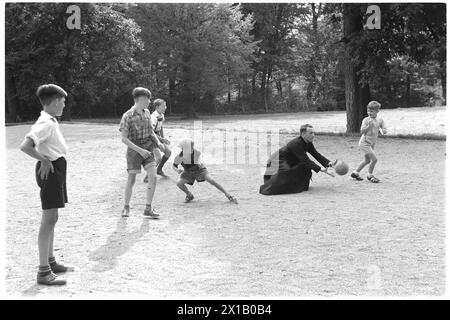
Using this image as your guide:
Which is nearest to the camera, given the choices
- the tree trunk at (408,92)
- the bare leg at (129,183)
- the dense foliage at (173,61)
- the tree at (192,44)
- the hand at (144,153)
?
the hand at (144,153)

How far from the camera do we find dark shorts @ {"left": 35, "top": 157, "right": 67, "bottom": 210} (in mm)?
4160

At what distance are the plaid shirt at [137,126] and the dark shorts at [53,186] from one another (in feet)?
7.97

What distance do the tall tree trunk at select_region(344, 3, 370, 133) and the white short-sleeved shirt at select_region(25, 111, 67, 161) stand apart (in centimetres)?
1555

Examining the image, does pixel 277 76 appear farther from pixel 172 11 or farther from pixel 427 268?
pixel 427 268

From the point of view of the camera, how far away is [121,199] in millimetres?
8070

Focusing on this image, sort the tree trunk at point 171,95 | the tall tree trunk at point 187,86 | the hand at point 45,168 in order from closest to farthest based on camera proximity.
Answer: the hand at point 45,168, the tall tree trunk at point 187,86, the tree trunk at point 171,95

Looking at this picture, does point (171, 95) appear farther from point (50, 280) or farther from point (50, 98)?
point (50, 280)

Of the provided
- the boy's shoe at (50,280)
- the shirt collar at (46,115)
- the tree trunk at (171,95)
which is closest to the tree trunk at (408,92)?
the tree trunk at (171,95)

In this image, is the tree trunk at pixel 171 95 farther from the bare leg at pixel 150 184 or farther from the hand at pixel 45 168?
the hand at pixel 45 168

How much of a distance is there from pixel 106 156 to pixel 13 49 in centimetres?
2362

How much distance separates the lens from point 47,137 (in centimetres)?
412

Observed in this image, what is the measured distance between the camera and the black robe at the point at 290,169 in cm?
835

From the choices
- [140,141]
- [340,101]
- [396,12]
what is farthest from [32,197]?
[340,101]

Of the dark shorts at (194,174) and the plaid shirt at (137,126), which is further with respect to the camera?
the dark shorts at (194,174)
